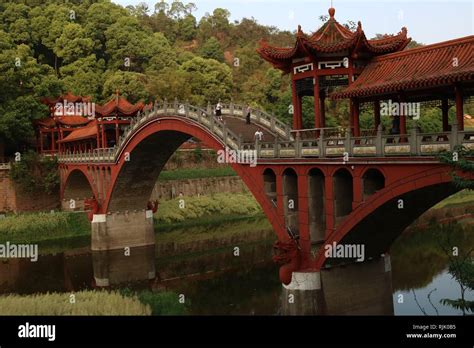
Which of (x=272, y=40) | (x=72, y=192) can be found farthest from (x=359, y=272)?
(x=272, y=40)

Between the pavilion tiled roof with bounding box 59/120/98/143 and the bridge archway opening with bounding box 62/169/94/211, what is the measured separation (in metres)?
3.43

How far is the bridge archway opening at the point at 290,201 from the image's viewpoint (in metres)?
19.5

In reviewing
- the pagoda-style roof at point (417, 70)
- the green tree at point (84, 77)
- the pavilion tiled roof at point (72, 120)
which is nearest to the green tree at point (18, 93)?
the pavilion tiled roof at point (72, 120)

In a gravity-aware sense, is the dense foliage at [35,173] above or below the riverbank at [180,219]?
above

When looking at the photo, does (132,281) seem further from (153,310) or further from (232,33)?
(232,33)

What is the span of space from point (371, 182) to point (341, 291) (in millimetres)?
4604

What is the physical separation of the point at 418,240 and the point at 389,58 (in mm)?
22032

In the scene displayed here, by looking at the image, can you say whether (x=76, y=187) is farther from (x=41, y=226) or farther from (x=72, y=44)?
(x=72, y=44)

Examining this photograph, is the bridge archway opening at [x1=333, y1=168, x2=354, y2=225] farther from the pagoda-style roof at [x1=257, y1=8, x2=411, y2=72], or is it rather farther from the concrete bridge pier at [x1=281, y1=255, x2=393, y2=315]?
the pagoda-style roof at [x1=257, y1=8, x2=411, y2=72]

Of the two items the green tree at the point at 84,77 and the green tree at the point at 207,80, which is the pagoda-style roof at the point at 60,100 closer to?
the green tree at the point at 84,77

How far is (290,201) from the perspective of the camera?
64.1 ft

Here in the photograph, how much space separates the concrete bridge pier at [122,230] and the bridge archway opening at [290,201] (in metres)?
20.7

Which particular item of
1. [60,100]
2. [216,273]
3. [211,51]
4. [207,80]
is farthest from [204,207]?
[211,51]

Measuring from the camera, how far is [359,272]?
18.7 metres
